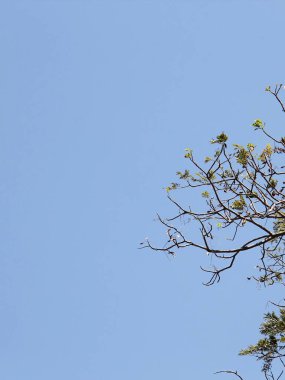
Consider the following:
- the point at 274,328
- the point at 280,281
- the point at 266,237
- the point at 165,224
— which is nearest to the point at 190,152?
the point at 165,224

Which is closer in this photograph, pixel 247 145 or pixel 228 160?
pixel 228 160

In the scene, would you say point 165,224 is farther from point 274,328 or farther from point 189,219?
point 274,328

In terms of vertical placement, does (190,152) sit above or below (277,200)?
above

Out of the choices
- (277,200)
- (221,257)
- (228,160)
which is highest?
(228,160)

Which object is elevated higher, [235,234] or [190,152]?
[190,152]

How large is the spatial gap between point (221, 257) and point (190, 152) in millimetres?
1679

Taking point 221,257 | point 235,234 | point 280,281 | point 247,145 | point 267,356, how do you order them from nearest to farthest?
point 221,257 < point 235,234 < point 247,145 < point 280,281 < point 267,356

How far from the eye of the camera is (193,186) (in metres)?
8.93

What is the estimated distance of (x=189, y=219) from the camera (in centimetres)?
820

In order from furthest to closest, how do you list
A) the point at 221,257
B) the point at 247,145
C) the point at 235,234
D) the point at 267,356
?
the point at 267,356, the point at 247,145, the point at 235,234, the point at 221,257

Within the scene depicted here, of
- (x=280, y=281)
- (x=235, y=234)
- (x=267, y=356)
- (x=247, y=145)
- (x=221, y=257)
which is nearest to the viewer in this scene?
(x=221, y=257)

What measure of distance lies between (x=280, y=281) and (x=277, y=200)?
7.84 ft

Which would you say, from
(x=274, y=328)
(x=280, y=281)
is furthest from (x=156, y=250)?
(x=274, y=328)

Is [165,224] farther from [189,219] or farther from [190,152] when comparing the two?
[190,152]
